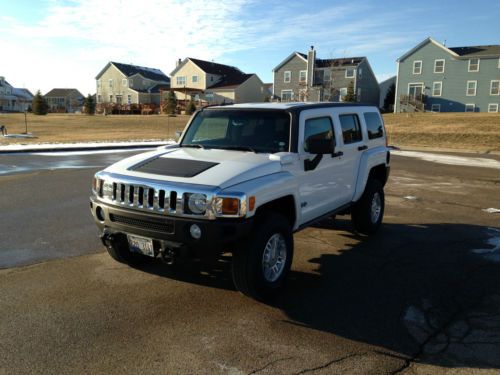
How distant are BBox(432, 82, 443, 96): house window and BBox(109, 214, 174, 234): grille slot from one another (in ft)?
165

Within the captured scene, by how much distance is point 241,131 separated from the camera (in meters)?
5.44

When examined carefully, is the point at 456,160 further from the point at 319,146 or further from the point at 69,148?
the point at 69,148

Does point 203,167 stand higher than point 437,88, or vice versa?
point 437,88

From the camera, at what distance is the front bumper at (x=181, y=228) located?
4.02 metres

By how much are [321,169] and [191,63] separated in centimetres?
6460

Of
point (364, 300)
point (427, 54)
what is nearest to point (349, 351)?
point (364, 300)

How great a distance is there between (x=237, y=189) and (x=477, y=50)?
2026 inches

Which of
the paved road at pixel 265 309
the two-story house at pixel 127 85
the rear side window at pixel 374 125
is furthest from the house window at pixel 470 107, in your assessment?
the two-story house at pixel 127 85

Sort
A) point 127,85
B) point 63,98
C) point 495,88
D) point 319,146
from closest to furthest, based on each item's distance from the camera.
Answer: point 319,146, point 495,88, point 127,85, point 63,98

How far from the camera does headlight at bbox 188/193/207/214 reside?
13.3 ft

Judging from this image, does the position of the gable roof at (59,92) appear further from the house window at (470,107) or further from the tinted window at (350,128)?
the tinted window at (350,128)

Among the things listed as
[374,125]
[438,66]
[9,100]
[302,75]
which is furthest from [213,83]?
[374,125]

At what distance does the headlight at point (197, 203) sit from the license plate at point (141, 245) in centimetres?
57

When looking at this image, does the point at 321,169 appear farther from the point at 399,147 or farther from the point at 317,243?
Result: the point at 399,147
